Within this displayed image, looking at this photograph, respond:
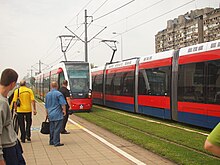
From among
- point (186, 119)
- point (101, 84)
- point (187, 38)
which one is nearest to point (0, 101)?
point (186, 119)

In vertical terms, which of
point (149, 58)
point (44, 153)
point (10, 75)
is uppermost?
point (149, 58)

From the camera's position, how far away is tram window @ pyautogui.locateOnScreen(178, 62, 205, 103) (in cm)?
1183

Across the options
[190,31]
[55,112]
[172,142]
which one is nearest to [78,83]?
[55,112]

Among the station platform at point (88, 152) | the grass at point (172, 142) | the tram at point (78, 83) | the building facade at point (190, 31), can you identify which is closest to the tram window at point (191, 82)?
the grass at point (172, 142)

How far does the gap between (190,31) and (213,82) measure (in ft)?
156

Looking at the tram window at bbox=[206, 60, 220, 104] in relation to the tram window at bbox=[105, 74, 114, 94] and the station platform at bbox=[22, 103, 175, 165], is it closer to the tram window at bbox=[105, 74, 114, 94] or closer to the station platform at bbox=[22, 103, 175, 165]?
the station platform at bbox=[22, 103, 175, 165]

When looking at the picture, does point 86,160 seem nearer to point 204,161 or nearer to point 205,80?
point 204,161

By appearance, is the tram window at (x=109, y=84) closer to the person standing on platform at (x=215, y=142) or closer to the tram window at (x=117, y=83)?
the tram window at (x=117, y=83)

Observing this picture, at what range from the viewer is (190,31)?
186ft

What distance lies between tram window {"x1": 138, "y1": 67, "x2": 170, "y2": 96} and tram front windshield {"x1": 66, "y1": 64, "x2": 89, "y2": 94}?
14.6 feet

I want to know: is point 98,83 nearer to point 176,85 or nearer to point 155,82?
point 155,82

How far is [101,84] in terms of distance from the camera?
26.4 metres

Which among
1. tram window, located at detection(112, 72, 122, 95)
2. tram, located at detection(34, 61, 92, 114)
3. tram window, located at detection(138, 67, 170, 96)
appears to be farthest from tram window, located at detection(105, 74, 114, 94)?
tram window, located at detection(138, 67, 170, 96)

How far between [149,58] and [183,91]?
4156 mm
